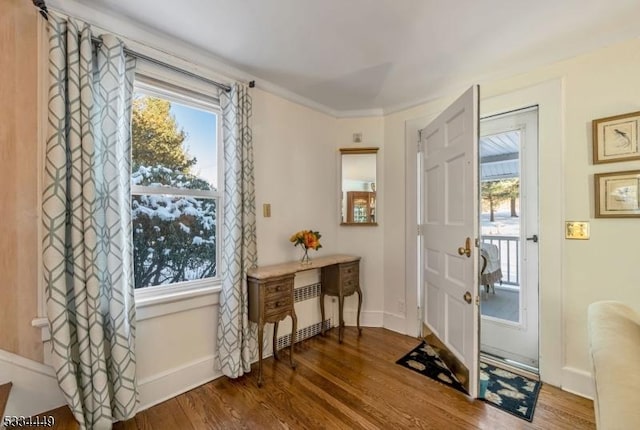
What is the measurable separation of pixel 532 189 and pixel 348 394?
2152 mm

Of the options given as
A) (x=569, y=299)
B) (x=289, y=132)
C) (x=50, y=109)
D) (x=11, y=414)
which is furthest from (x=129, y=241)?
(x=569, y=299)

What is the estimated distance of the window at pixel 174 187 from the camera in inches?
73.9

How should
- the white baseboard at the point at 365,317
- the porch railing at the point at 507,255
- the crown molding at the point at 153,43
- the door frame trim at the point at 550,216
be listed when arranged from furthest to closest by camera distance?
the white baseboard at the point at 365,317
the porch railing at the point at 507,255
the door frame trim at the point at 550,216
the crown molding at the point at 153,43

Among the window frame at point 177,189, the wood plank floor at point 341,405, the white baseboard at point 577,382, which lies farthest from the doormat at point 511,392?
the window frame at point 177,189

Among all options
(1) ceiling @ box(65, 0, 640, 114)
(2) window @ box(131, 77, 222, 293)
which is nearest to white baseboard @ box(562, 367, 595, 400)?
(1) ceiling @ box(65, 0, 640, 114)

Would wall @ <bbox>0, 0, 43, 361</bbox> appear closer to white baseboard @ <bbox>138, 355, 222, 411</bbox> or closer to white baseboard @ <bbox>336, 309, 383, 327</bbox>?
white baseboard @ <bbox>138, 355, 222, 411</bbox>

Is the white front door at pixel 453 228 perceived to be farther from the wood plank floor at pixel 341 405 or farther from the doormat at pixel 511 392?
the wood plank floor at pixel 341 405

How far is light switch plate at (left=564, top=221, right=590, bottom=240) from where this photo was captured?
189cm

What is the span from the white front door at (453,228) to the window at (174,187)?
6.05 ft

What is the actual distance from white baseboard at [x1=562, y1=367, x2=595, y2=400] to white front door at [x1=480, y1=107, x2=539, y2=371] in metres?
0.30

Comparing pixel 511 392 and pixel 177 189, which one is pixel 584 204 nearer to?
pixel 511 392

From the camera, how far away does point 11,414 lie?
4.55 feet

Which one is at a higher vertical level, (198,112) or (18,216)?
(198,112)

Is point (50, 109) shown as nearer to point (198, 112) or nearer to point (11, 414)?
point (198, 112)
